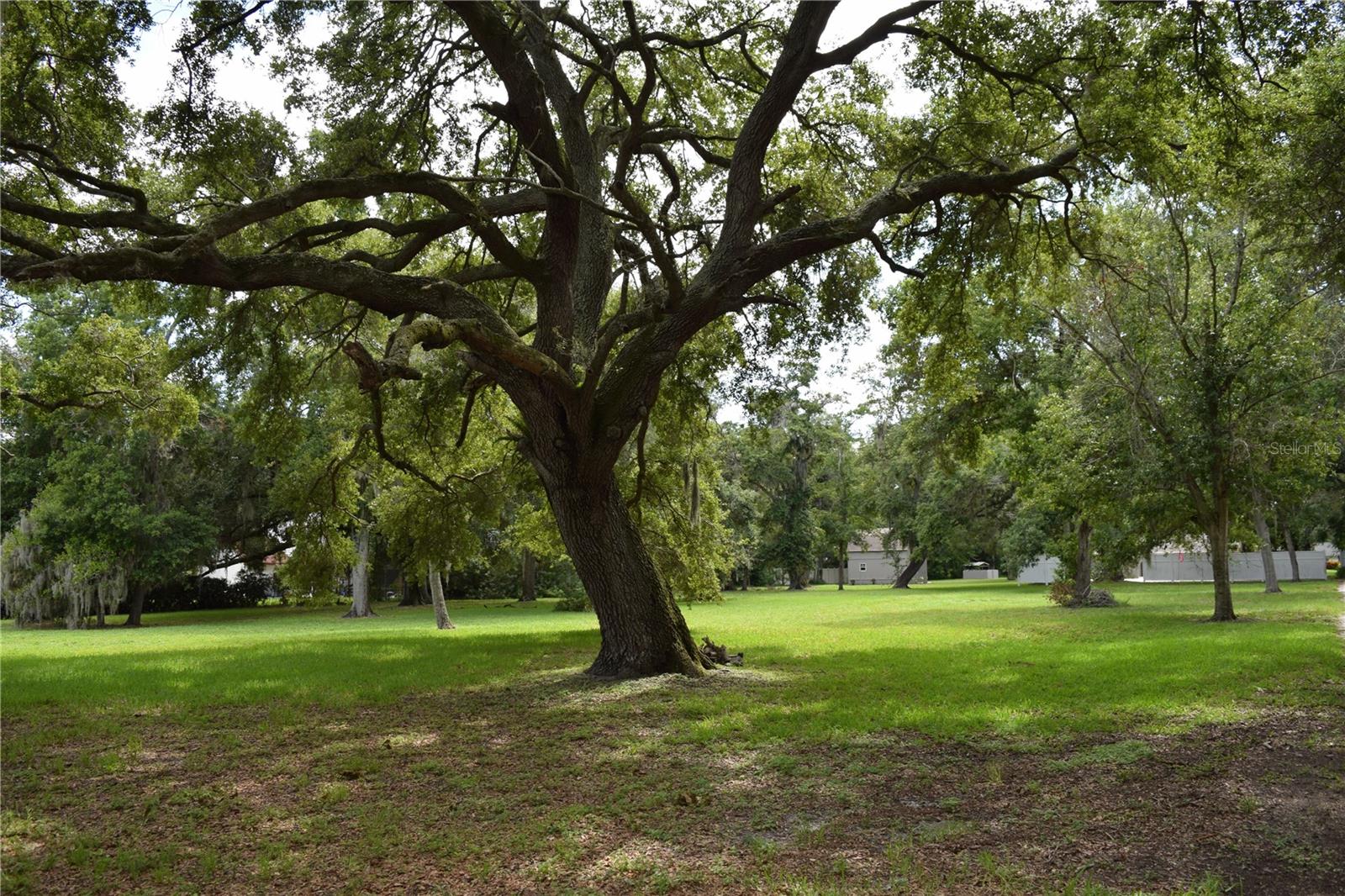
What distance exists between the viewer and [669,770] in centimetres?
631

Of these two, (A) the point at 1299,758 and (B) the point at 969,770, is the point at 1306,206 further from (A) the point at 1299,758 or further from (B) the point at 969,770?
(B) the point at 969,770

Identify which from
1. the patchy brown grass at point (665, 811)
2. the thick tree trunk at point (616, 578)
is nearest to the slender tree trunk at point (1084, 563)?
the thick tree trunk at point (616, 578)

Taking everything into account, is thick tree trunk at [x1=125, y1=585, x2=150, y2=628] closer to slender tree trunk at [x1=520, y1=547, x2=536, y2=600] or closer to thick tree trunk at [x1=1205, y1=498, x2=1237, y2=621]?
slender tree trunk at [x1=520, y1=547, x2=536, y2=600]

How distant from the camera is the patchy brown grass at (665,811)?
4.12 metres

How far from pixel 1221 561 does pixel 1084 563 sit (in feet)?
25.5

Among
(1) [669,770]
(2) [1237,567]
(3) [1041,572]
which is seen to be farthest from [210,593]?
(2) [1237,567]

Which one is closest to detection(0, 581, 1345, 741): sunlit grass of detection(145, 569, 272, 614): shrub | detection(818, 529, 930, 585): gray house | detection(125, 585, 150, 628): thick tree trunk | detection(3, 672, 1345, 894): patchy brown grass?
detection(3, 672, 1345, 894): patchy brown grass

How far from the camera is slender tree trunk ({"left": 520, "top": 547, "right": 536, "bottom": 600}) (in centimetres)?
3775

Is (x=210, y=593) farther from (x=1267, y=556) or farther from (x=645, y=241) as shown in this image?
(x=1267, y=556)

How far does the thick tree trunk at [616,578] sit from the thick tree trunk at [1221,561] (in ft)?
44.1

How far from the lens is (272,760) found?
6773 mm

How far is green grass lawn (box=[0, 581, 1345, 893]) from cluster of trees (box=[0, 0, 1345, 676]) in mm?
2839

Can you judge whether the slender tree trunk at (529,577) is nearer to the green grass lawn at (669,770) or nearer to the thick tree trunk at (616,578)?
the green grass lawn at (669,770)

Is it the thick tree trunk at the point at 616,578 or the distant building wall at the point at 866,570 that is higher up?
the thick tree trunk at the point at 616,578
